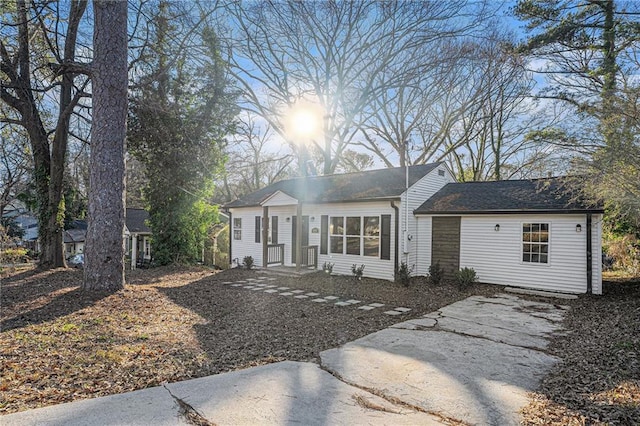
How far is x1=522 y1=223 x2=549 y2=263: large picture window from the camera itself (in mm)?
9633

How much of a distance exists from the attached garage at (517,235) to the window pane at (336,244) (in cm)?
270

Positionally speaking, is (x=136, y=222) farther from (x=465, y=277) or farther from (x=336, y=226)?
(x=465, y=277)

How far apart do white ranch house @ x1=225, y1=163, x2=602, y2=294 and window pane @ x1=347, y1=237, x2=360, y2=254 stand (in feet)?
0.11

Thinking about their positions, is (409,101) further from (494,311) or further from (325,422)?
(325,422)

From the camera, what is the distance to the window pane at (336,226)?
40.5ft

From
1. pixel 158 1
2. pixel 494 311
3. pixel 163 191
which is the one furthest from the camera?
pixel 163 191

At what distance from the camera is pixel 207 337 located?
202 inches

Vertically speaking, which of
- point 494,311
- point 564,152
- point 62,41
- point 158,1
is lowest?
point 494,311

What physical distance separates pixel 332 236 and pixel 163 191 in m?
6.89

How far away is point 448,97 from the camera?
18562 millimetres

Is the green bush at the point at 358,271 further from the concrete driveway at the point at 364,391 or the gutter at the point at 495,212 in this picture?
the concrete driveway at the point at 364,391

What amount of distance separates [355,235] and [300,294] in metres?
3.73

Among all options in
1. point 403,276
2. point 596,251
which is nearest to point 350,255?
point 403,276

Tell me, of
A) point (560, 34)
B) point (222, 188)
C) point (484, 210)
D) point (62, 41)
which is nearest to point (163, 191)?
point (62, 41)
